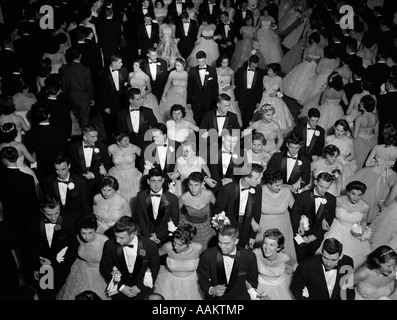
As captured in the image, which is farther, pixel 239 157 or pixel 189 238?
pixel 239 157

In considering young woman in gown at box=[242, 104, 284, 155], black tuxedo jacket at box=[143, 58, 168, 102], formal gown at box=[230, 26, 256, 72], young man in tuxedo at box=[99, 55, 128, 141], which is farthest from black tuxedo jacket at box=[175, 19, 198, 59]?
Result: young woman in gown at box=[242, 104, 284, 155]

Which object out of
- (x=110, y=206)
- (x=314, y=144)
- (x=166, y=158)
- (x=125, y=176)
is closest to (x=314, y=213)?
(x=314, y=144)

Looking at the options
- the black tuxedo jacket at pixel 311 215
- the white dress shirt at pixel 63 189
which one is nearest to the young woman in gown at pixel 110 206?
the white dress shirt at pixel 63 189

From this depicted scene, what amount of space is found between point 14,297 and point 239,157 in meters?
2.96

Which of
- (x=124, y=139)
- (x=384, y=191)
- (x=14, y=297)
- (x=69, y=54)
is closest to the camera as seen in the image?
(x=14, y=297)

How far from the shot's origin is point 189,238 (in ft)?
13.5

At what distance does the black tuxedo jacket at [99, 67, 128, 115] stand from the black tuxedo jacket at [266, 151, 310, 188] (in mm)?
2768

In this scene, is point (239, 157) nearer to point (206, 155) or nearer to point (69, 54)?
point (206, 155)

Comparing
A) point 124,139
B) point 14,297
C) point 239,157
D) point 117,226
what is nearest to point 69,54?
point 124,139

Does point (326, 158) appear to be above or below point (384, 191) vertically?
above

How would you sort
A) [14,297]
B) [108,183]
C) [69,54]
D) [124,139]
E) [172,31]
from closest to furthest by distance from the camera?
1. [14,297]
2. [108,183]
3. [124,139]
4. [69,54]
5. [172,31]

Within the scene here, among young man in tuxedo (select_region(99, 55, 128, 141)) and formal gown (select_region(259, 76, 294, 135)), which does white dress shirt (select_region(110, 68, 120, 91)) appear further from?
formal gown (select_region(259, 76, 294, 135))

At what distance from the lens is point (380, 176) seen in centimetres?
584

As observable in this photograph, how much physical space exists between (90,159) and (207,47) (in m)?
4.27
